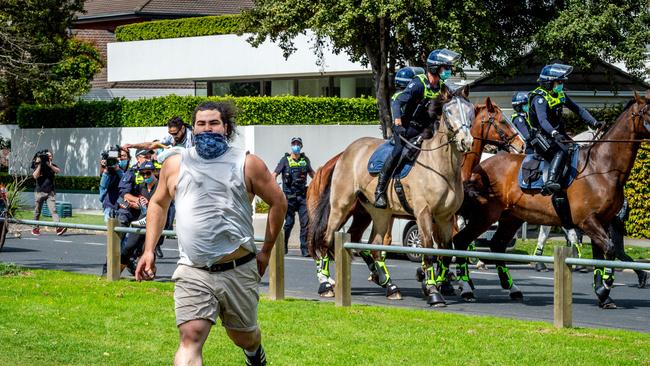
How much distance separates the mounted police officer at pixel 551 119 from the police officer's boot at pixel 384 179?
1857 millimetres

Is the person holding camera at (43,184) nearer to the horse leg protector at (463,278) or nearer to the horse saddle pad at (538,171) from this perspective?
the horse leg protector at (463,278)

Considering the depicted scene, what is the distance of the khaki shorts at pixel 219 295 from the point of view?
768cm

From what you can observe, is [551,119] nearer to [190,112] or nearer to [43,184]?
[43,184]

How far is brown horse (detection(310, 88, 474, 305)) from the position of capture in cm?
1425

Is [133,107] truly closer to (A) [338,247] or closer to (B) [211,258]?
(A) [338,247]

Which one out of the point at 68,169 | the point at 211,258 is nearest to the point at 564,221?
the point at 211,258

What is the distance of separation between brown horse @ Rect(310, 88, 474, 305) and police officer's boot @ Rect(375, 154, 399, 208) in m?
0.15

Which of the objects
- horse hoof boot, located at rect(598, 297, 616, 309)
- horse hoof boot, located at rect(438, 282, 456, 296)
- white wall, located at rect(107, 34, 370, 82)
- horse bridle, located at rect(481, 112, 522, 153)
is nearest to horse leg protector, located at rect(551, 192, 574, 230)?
horse hoof boot, located at rect(598, 297, 616, 309)

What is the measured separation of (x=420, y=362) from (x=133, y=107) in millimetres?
28464

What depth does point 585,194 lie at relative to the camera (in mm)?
15023

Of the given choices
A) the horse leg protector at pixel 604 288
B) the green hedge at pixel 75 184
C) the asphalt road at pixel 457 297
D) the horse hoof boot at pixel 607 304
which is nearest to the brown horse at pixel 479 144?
the asphalt road at pixel 457 297

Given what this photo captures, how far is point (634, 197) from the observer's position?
2534 cm

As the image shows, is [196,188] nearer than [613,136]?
Yes

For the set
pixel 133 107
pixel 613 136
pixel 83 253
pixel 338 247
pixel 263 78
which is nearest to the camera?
pixel 338 247
